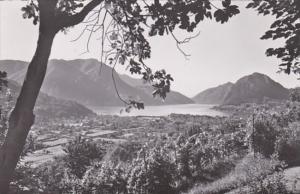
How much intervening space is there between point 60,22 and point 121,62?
88.3 inches

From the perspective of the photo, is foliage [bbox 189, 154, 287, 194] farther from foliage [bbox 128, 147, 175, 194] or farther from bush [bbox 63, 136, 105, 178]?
bush [bbox 63, 136, 105, 178]

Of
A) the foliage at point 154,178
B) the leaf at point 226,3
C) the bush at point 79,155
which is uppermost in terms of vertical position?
the leaf at point 226,3

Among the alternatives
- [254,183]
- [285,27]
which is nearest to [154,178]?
[254,183]

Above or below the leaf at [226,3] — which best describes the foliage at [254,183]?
below

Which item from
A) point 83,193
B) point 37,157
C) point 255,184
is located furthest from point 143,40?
point 37,157

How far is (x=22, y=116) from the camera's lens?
12.7 feet

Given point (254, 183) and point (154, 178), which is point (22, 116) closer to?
point (254, 183)

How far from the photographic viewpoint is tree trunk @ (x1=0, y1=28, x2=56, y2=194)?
380cm

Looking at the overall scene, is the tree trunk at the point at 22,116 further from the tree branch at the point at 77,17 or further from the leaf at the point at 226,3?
the leaf at the point at 226,3

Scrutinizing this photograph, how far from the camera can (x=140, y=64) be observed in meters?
6.20

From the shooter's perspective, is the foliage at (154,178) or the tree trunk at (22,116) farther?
the foliage at (154,178)

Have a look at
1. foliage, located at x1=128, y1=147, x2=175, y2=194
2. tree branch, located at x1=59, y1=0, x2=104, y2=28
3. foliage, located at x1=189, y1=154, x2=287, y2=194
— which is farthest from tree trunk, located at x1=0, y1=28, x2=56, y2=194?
foliage, located at x1=128, y1=147, x2=175, y2=194

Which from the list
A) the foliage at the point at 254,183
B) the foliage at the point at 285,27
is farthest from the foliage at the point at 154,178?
the foliage at the point at 285,27

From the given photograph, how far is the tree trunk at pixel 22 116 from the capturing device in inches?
150
